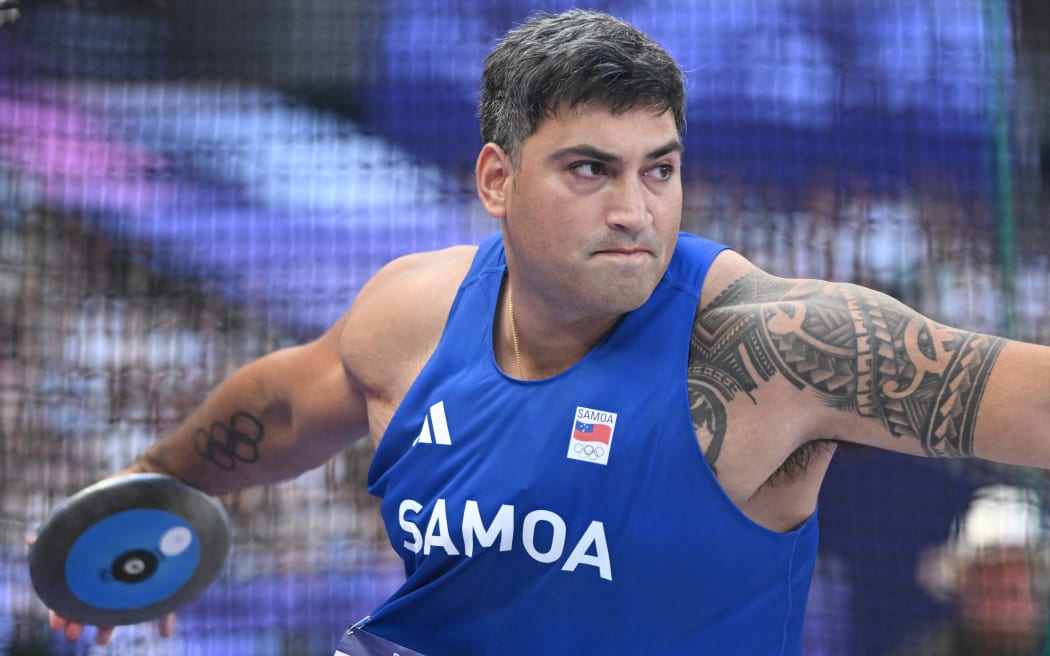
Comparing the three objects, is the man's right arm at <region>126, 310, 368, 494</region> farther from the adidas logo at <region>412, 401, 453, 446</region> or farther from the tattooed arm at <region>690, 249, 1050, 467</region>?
the tattooed arm at <region>690, 249, 1050, 467</region>

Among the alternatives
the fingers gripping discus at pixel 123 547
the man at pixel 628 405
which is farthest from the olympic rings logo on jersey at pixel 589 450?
the fingers gripping discus at pixel 123 547

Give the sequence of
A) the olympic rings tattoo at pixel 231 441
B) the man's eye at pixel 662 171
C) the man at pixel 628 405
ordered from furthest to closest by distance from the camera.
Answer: the olympic rings tattoo at pixel 231 441, the man's eye at pixel 662 171, the man at pixel 628 405

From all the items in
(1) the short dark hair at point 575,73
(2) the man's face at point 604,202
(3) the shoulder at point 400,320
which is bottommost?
(3) the shoulder at point 400,320

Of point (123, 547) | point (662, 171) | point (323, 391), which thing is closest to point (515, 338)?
point (662, 171)

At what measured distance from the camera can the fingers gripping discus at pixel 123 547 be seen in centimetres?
267

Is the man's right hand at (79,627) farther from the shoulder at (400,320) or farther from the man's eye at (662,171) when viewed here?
the man's eye at (662,171)

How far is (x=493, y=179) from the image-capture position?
2.06 m

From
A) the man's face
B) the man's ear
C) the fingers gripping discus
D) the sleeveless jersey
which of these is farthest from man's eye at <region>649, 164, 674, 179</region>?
the fingers gripping discus

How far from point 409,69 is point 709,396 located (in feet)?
8.62

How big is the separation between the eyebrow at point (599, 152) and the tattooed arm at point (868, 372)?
0.88 ft

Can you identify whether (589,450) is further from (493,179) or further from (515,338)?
(493,179)

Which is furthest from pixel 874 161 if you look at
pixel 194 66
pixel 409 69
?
pixel 194 66

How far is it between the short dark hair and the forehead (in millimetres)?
12

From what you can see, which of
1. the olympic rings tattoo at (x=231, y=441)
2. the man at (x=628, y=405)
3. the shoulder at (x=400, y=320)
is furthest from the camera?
the olympic rings tattoo at (x=231, y=441)
